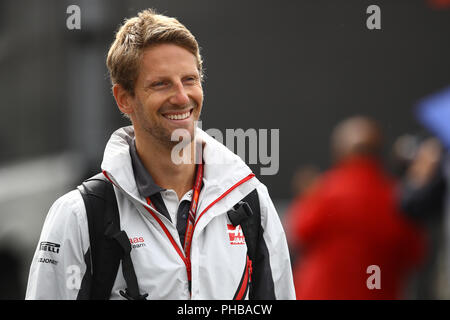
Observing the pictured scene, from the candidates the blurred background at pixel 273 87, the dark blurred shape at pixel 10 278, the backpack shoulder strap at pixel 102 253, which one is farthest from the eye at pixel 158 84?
the blurred background at pixel 273 87

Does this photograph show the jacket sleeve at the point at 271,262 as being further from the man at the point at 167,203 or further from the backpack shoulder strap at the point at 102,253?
the backpack shoulder strap at the point at 102,253

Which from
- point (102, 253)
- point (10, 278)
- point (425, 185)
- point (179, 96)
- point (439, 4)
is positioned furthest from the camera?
point (439, 4)

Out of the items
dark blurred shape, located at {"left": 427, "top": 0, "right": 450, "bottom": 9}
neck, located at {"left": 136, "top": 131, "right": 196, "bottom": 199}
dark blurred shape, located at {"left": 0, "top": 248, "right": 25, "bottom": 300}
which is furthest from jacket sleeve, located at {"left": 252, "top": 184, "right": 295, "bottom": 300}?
dark blurred shape, located at {"left": 427, "top": 0, "right": 450, "bottom": 9}

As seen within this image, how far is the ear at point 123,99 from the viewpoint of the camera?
10.00 ft

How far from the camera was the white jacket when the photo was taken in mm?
2836

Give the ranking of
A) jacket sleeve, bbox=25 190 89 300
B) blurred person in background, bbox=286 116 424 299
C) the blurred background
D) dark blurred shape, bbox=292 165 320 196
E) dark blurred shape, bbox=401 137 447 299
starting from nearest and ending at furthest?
1. jacket sleeve, bbox=25 190 89 300
2. dark blurred shape, bbox=401 137 447 299
3. blurred person in background, bbox=286 116 424 299
4. the blurred background
5. dark blurred shape, bbox=292 165 320 196

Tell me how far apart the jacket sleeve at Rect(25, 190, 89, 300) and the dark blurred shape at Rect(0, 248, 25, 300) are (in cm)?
323

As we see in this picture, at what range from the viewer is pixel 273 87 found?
28.9ft

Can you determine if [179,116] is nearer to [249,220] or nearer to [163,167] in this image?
[163,167]

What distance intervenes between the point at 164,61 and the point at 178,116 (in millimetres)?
195

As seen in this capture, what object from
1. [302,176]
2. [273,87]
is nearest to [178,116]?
[302,176]

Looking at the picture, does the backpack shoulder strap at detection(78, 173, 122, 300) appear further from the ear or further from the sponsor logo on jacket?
the ear

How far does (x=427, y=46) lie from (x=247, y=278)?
5.96 m
